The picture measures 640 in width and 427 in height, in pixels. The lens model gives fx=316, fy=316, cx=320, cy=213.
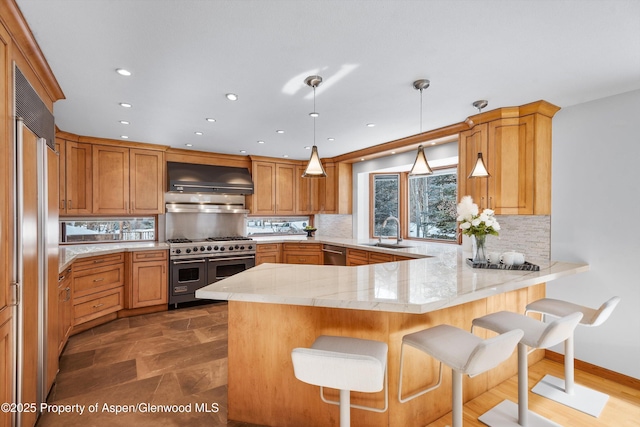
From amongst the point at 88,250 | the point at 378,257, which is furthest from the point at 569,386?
the point at 88,250

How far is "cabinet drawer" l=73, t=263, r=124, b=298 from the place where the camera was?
11.4ft

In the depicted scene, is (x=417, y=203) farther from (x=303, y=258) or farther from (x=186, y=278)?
(x=186, y=278)

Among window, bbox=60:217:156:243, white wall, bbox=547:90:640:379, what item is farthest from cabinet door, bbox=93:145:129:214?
white wall, bbox=547:90:640:379

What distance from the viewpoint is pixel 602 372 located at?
264 centimetres

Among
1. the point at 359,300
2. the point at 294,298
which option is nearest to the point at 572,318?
the point at 359,300

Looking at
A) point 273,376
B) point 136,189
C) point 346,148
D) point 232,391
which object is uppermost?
point 346,148

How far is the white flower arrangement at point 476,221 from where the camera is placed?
2.49 meters

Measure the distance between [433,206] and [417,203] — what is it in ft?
0.98

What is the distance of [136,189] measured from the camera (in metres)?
4.45

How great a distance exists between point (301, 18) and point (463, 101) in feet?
5.81

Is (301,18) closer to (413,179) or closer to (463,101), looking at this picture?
(463,101)

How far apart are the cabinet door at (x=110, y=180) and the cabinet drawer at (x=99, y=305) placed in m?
1.10

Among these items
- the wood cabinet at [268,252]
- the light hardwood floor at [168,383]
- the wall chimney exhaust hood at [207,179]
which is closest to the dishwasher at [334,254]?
the wood cabinet at [268,252]

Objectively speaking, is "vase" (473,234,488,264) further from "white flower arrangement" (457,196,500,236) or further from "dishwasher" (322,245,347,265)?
"dishwasher" (322,245,347,265)
